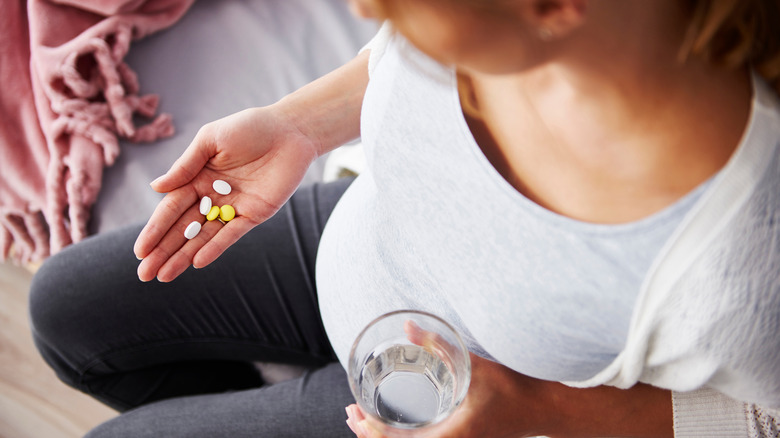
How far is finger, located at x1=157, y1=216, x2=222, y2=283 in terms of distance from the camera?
28.8 inches

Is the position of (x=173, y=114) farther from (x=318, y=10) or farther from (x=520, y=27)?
(x=520, y=27)

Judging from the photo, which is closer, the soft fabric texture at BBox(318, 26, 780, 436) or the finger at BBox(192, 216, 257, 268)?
the soft fabric texture at BBox(318, 26, 780, 436)

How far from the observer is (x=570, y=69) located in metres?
0.47

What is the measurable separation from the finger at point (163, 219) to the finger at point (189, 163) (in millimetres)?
12

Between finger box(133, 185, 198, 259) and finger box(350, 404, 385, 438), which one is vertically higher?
finger box(133, 185, 198, 259)

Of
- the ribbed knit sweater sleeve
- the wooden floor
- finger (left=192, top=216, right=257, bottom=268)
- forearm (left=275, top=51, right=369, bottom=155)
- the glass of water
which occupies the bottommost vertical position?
the wooden floor

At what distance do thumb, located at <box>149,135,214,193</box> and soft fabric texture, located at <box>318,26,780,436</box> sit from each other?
0.67 ft

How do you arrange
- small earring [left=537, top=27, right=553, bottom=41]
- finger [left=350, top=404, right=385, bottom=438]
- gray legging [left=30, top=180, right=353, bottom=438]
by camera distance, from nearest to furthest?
1. small earring [left=537, top=27, right=553, bottom=41]
2. finger [left=350, top=404, right=385, bottom=438]
3. gray legging [left=30, top=180, right=353, bottom=438]

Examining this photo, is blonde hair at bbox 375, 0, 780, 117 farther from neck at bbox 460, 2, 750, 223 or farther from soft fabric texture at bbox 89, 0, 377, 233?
soft fabric texture at bbox 89, 0, 377, 233

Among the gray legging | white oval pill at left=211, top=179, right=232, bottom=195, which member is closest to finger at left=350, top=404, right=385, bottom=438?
the gray legging

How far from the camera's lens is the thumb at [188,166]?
2.43ft

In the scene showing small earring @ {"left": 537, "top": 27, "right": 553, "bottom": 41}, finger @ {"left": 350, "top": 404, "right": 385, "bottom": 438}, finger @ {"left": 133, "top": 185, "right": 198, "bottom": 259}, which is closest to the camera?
small earring @ {"left": 537, "top": 27, "right": 553, "bottom": 41}

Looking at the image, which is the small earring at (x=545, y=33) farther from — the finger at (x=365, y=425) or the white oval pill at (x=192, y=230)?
the white oval pill at (x=192, y=230)

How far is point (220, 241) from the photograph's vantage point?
29.3 inches
